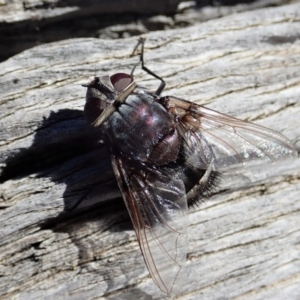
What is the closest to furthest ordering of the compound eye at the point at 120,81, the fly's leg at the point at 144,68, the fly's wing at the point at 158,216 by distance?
the fly's wing at the point at 158,216 → the compound eye at the point at 120,81 → the fly's leg at the point at 144,68

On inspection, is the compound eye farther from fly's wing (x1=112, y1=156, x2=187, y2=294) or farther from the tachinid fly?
fly's wing (x1=112, y1=156, x2=187, y2=294)

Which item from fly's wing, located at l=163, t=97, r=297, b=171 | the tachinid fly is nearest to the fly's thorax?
the tachinid fly

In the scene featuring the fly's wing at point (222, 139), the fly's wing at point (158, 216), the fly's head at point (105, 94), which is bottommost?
the fly's wing at point (158, 216)

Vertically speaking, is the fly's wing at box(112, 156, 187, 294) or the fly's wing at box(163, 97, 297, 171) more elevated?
the fly's wing at box(163, 97, 297, 171)

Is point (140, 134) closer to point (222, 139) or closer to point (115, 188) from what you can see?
point (115, 188)

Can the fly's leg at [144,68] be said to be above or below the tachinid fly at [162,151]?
above

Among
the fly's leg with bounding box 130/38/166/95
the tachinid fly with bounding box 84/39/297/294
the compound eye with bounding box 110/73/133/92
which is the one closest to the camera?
the tachinid fly with bounding box 84/39/297/294

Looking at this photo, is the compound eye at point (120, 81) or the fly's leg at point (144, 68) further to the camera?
the fly's leg at point (144, 68)

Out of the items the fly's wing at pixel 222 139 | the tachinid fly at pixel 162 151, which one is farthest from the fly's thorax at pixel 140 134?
the fly's wing at pixel 222 139

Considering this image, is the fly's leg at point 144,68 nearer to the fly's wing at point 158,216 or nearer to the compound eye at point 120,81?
the compound eye at point 120,81
